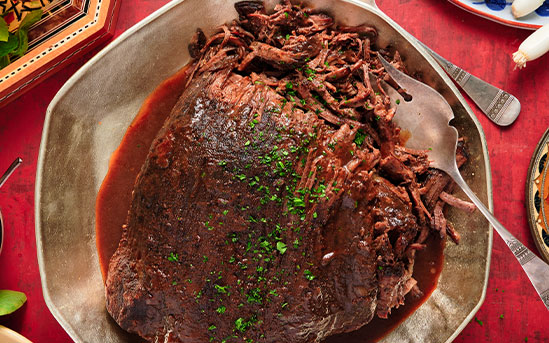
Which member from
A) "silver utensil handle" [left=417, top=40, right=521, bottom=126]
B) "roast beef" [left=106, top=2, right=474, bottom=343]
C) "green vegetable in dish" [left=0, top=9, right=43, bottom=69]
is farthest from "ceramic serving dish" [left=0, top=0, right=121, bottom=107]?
"silver utensil handle" [left=417, top=40, right=521, bottom=126]

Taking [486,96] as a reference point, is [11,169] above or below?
above

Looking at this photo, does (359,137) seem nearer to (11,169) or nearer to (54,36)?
(54,36)

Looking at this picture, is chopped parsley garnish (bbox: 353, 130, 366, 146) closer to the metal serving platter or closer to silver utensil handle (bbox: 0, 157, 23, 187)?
the metal serving platter

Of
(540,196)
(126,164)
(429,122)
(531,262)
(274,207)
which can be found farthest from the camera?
(126,164)

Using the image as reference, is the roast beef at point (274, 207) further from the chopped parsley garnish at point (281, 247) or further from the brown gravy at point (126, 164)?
the brown gravy at point (126, 164)

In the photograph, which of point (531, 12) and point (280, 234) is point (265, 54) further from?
point (531, 12)

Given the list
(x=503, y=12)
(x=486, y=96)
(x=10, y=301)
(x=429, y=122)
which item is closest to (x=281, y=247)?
(x=429, y=122)

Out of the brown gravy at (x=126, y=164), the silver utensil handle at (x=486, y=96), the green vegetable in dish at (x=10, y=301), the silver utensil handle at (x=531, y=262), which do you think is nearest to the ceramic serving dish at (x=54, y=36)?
the brown gravy at (x=126, y=164)

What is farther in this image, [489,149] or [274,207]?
[489,149]
